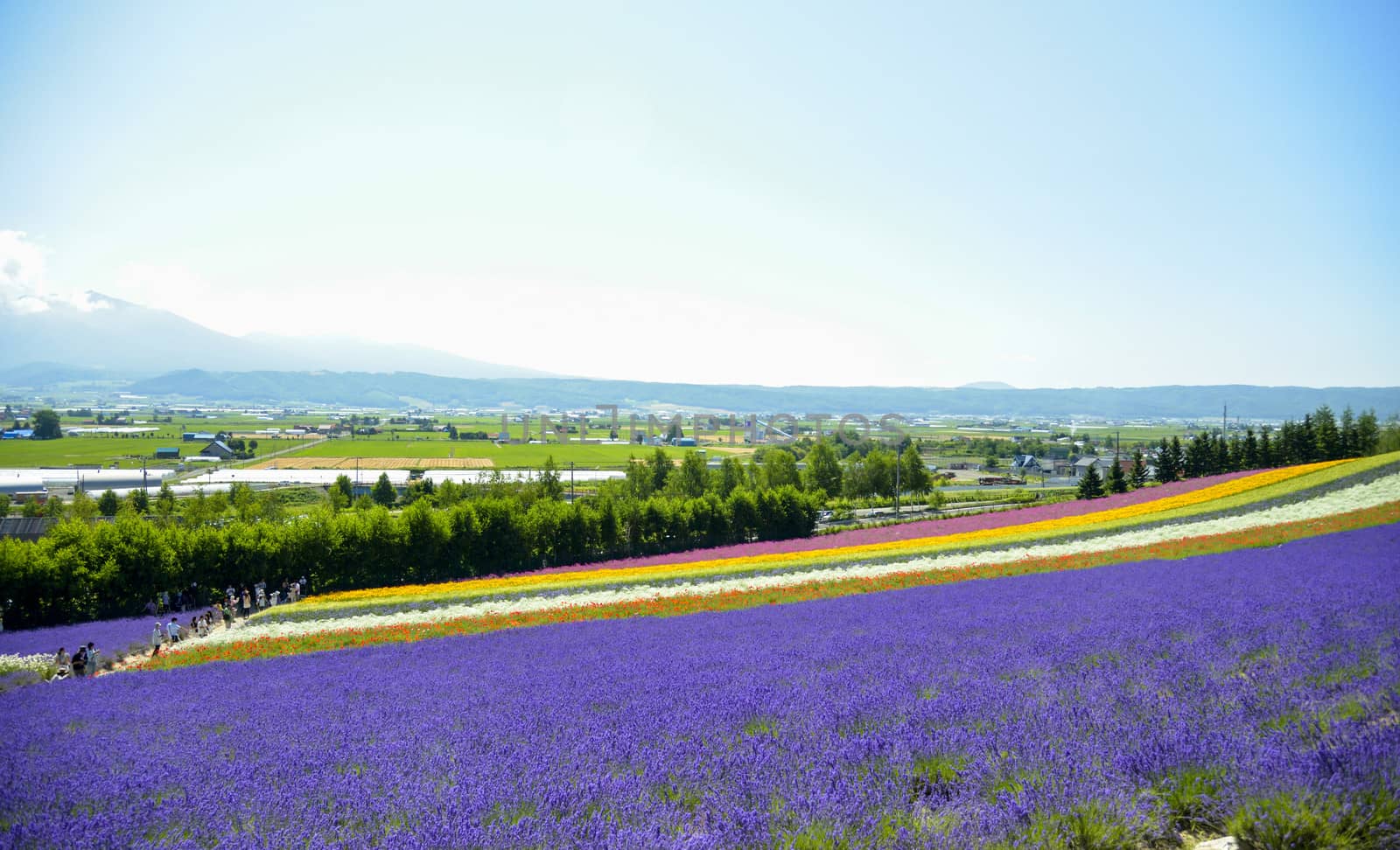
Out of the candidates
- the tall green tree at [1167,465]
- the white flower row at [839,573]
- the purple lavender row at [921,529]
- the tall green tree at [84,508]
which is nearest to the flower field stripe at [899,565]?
the white flower row at [839,573]

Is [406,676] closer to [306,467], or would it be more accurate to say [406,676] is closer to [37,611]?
[37,611]

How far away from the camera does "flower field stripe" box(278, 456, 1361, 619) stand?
1045 inches

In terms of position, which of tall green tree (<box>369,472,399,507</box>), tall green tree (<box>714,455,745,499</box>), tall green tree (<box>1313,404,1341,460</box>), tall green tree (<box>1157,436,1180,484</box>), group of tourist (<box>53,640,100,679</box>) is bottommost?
tall green tree (<box>369,472,399,507</box>)

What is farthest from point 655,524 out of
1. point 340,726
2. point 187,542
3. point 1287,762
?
point 1287,762

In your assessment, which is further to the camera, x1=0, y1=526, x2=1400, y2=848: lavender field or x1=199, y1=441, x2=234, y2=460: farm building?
x1=199, y1=441, x2=234, y2=460: farm building

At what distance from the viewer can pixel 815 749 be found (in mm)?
4695

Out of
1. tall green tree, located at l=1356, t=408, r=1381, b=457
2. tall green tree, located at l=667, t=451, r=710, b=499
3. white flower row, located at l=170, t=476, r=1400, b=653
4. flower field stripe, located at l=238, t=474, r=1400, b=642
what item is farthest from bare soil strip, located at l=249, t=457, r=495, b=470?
tall green tree, located at l=1356, t=408, r=1381, b=457

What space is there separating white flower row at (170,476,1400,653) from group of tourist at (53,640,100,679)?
1.98 meters

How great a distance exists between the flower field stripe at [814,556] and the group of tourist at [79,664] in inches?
299

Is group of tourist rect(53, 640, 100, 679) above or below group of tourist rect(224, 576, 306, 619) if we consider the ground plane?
above

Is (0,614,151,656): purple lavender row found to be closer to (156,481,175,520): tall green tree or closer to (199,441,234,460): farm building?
(156,481,175,520): tall green tree

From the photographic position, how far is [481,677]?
9.55 m

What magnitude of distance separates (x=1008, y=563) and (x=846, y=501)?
1865 inches

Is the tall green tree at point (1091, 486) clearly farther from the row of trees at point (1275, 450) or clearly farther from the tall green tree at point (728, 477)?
the tall green tree at point (728, 477)
